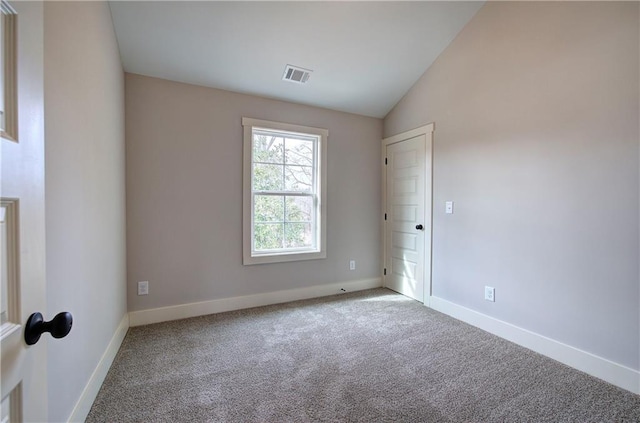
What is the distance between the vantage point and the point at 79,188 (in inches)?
58.3

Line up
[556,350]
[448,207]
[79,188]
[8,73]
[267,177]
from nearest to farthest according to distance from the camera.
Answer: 1. [8,73]
2. [79,188]
3. [556,350]
4. [448,207]
5. [267,177]

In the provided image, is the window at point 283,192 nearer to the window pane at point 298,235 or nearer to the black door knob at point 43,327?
the window pane at point 298,235

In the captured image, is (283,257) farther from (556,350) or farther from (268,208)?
(556,350)

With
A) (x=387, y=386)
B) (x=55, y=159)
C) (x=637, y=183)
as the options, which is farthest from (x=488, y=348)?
(x=55, y=159)

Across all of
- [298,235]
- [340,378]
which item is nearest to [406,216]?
[298,235]

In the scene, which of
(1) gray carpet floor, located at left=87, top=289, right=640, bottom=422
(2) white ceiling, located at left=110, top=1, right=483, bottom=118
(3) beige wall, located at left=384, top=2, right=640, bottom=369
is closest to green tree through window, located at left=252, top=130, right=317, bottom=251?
(2) white ceiling, located at left=110, top=1, right=483, bottom=118

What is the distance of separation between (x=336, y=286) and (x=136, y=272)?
7.16 ft

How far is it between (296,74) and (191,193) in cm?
160

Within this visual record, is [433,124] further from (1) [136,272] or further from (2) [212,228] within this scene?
(1) [136,272]

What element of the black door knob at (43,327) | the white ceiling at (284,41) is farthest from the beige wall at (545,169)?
the black door knob at (43,327)

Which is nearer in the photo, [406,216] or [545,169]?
[545,169]

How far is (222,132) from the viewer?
117 inches

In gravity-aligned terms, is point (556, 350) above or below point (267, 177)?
below

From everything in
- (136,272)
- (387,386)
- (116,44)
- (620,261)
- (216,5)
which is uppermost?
(216,5)
